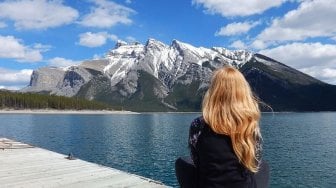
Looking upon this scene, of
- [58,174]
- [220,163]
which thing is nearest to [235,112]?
[220,163]

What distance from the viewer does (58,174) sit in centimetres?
2389

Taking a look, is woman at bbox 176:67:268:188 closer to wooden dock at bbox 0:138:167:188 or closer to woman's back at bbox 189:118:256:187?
woman's back at bbox 189:118:256:187

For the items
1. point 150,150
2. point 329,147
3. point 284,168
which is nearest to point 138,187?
point 284,168

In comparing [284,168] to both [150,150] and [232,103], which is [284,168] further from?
[232,103]

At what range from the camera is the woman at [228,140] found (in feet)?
15.6

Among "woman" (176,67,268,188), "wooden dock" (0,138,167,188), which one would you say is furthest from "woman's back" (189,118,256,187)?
"wooden dock" (0,138,167,188)

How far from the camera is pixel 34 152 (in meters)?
35.5

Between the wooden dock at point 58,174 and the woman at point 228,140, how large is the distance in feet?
54.8

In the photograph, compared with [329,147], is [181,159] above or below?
above

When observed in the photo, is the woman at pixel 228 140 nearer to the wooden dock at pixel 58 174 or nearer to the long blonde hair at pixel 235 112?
the long blonde hair at pixel 235 112

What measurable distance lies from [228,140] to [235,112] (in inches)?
13.5

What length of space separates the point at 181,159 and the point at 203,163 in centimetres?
34

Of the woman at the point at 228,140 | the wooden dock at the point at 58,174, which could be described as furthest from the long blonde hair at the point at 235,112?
the wooden dock at the point at 58,174

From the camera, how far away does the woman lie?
4762 millimetres
